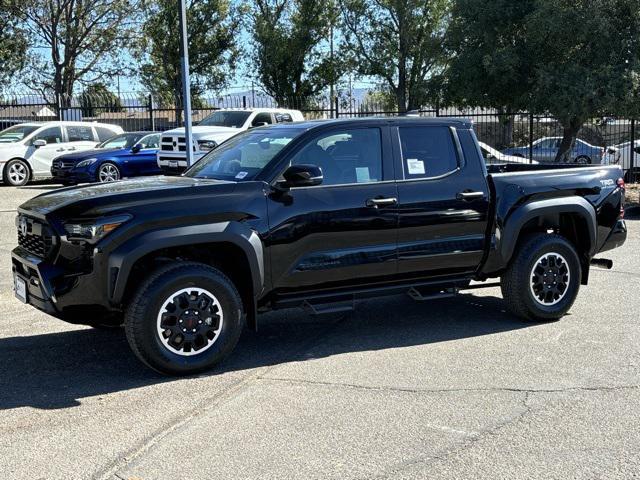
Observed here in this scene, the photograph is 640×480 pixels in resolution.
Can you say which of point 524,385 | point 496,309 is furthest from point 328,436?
point 496,309

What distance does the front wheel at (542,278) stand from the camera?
704 cm

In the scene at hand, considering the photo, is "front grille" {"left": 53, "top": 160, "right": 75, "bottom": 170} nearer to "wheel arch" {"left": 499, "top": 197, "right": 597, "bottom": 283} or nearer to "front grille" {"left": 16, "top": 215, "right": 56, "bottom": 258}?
"front grille" {"left": 16, "top": 215, "right": 56, "bottom": 258}

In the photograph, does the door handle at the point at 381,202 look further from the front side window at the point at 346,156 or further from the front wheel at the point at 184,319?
the front wheel at the point at 184,319

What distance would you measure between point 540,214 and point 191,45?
133 feet

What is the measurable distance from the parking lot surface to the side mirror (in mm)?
1381

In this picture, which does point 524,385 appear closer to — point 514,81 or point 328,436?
point 328,436

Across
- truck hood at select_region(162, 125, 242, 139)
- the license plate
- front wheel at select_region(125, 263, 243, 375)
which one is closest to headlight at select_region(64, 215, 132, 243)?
front wheel at select_region(125, 263, 243, 375)

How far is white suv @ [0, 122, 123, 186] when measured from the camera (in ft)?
67.0

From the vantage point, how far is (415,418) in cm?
486

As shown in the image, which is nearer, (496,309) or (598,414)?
(598,414)

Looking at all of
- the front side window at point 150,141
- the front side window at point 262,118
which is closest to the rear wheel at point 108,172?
the front side window at point 150,141

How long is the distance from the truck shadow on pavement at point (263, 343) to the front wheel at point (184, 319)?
0.19 metres

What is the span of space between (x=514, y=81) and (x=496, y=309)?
39.9 feet

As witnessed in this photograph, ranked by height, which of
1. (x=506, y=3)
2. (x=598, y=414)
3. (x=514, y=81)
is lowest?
(x=598, y=414)
